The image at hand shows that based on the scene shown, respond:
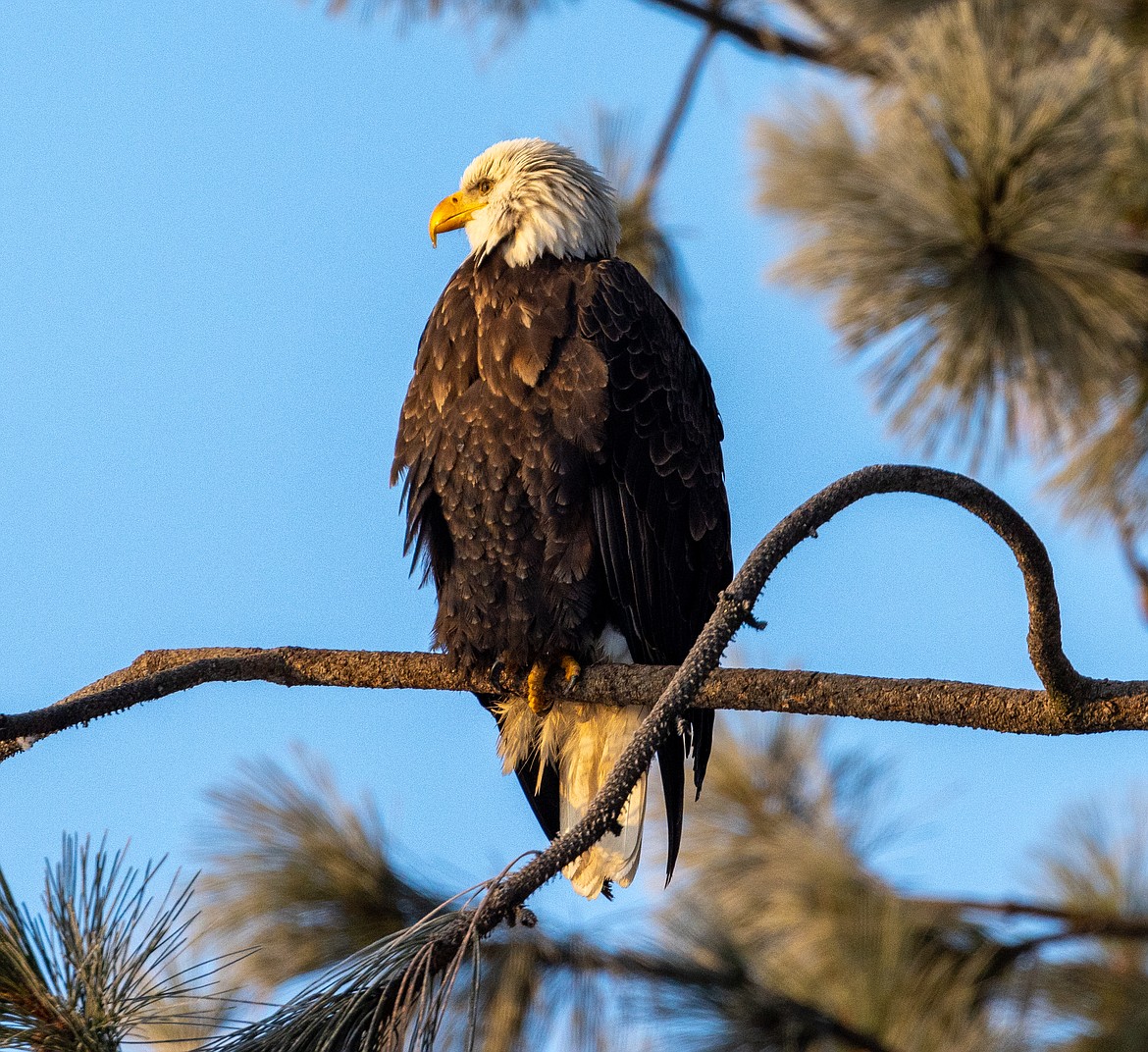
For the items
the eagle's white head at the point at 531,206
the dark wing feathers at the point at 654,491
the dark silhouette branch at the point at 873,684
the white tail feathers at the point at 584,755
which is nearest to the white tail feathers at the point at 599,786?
the white tail feathers at the point at 584,755

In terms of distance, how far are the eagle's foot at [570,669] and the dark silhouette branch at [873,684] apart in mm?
528

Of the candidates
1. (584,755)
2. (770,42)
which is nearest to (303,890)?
(584,755)

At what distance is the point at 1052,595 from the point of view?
6.97ft

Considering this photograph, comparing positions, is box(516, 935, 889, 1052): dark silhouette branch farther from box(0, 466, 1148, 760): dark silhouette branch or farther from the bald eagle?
box(0, 466, 1148, 760): dark silhouette branch

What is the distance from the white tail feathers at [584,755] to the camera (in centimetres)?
323

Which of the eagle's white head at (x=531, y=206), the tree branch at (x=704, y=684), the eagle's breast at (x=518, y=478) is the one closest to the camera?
the tree branch at (x=704, y=684)

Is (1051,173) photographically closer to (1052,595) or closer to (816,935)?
(1052,595)

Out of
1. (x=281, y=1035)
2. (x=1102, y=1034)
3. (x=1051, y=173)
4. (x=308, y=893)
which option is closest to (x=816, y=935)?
(x=1102, y=1034)

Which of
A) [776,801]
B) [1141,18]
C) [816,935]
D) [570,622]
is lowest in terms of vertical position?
[816,935]

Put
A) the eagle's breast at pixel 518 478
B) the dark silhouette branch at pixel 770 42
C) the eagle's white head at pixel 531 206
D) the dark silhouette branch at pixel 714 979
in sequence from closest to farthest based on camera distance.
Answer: the eagle's breast at pixel 518 478 → the eagle's white head at pixel 531 206 → the dark silhouette branch at pixel 714 979 → the dark silhouette branch at pixel 770 42

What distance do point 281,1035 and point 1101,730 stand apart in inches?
51.6

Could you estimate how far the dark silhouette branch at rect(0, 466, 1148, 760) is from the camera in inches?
78.0

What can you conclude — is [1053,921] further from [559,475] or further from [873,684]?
[873,684]

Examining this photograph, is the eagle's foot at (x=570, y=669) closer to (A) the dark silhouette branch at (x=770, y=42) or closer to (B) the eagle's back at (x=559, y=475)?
(B) the eagle's back at (x=559, y=475)
